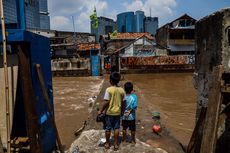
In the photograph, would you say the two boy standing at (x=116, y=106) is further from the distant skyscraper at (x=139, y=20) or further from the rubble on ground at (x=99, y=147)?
the distant skyscraper at (x=139, y=20)

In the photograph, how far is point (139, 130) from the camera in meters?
6.47

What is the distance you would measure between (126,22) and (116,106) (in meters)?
52.1

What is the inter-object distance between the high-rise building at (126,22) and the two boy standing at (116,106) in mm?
50271

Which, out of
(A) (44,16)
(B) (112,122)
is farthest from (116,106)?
(A) (44,16)

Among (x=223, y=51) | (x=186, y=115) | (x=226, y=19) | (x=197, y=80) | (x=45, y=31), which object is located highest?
(x=45, y=31)

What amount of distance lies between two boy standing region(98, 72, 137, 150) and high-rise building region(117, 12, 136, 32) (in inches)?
1979

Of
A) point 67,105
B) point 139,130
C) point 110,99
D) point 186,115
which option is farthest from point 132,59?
point 110,99

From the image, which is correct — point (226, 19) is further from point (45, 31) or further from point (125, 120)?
point (45, 31)

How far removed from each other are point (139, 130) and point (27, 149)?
2.98m

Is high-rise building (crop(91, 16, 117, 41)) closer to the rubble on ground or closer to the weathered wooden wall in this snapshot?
the rubble on ground

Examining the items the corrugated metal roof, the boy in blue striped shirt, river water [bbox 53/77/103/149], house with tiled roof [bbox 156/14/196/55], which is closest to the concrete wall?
the boy in blue striped shirt

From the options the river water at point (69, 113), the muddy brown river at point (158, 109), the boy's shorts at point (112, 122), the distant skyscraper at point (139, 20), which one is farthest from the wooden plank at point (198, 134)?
the distant skyscraper at point (139, 20)

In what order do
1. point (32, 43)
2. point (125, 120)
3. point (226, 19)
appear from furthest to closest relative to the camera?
point (125, 120), point (32, 43), point (226, 19)

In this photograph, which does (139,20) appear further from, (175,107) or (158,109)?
(158,109)
